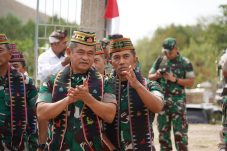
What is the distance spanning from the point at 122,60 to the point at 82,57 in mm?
573

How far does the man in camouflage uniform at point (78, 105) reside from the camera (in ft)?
15.9

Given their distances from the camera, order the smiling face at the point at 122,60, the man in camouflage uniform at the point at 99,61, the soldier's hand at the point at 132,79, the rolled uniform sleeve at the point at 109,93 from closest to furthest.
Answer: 1. the rolled uniform sleeve at the point at 109,93
2. the soldier's hand at the point at 132,79
3. the smiling face at the point at 122,60
4. the man in camouflage uniform at the point at 99,61

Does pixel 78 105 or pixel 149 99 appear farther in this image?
pixel 149 99

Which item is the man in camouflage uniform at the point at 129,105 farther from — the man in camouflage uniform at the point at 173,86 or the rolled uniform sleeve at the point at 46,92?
the man in camouflage uniform at the point at 173,86

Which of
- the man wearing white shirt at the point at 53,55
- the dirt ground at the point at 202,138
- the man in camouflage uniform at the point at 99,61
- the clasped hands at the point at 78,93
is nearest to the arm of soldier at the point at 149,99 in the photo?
the clasped hands at the point at 78,93

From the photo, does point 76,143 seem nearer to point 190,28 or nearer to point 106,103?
point 106,103

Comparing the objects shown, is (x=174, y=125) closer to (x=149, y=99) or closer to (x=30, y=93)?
(x=30, y=93)

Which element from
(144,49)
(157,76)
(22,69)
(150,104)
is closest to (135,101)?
(150,104)

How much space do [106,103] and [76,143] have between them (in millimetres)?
398

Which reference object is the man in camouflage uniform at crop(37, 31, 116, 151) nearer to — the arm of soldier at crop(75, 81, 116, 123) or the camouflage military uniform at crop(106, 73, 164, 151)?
the arm of soldier at crop(75, 81, 116, 123)

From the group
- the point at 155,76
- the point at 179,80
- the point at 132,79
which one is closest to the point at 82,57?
the point at 132,79

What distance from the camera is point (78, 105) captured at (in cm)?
489

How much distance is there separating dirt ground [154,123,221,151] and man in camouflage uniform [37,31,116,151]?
756 cm

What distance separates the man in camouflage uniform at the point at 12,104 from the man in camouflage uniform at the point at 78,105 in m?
0.77
